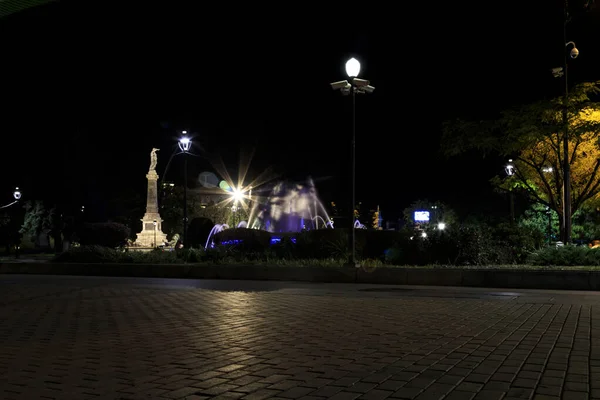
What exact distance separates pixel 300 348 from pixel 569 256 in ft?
46.8

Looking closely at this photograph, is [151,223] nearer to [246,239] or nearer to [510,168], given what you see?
[246,239]

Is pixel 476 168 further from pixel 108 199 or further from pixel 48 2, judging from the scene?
pixel 48 2

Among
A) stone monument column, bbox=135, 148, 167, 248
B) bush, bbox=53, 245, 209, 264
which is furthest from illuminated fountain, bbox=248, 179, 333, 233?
bush, bbox=53, 245, 209, 264

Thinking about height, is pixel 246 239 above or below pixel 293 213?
below

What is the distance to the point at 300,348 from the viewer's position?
7.39 metres

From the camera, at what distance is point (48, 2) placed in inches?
360

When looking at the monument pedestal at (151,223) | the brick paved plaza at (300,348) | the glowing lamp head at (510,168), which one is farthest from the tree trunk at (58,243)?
the brick paved plaza at (300,348)

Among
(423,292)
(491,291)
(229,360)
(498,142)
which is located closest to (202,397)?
(229,360)

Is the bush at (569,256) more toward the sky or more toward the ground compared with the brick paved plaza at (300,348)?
more toward the sky

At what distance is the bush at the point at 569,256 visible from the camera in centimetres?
1878

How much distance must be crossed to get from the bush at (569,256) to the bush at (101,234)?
23900 mm

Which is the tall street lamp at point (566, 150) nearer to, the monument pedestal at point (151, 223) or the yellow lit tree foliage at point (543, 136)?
the yellow lit tree foliage at point (543, 136)

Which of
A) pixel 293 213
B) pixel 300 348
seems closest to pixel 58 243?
pixel 293 213

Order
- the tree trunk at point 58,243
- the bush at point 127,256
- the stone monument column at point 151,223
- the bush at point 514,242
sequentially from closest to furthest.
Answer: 1. the bush at point 514,242
2. the bush at point 127,256
3. the tree trunk at point 58,243
4. the stone monument column at point 151,223
